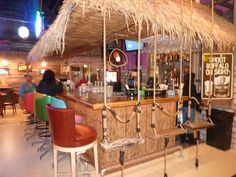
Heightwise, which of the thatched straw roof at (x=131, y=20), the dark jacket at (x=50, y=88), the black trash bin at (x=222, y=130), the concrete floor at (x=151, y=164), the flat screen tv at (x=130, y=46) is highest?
the flat screen tv at (x=130, y=46)

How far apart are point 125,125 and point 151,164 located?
0.81 m

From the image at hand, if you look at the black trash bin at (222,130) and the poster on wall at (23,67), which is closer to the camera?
the black trash bin at (222,130)

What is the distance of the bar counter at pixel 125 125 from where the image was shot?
316 cm

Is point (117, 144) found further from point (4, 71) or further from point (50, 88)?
point (4, 71)

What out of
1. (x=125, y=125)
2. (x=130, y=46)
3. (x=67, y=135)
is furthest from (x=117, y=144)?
(x=130, y=46)

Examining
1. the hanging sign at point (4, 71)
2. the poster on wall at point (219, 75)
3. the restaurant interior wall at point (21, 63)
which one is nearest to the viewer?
the poster on wall at point (219, 75)

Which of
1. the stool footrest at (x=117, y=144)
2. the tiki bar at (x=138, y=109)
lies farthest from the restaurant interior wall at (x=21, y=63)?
the stool footrest at (x=117, y=144)

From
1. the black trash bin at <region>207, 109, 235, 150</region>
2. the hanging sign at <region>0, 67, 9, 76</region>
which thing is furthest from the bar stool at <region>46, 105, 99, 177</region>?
the hanging sign at <region>0, 67, 9, 76</region>

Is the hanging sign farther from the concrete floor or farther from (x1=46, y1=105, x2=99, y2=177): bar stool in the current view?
(x1=46, y1=105, x2=99, y2=177): bar stool

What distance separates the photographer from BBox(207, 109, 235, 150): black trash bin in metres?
3.93

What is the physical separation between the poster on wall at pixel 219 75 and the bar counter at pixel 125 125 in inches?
31.2

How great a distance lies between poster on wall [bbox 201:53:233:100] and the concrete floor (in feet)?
3.75

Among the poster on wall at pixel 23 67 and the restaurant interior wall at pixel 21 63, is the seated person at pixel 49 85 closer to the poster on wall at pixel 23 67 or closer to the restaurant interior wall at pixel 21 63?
the restaurant interior wall at pixel 21 63

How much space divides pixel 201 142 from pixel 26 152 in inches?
144
